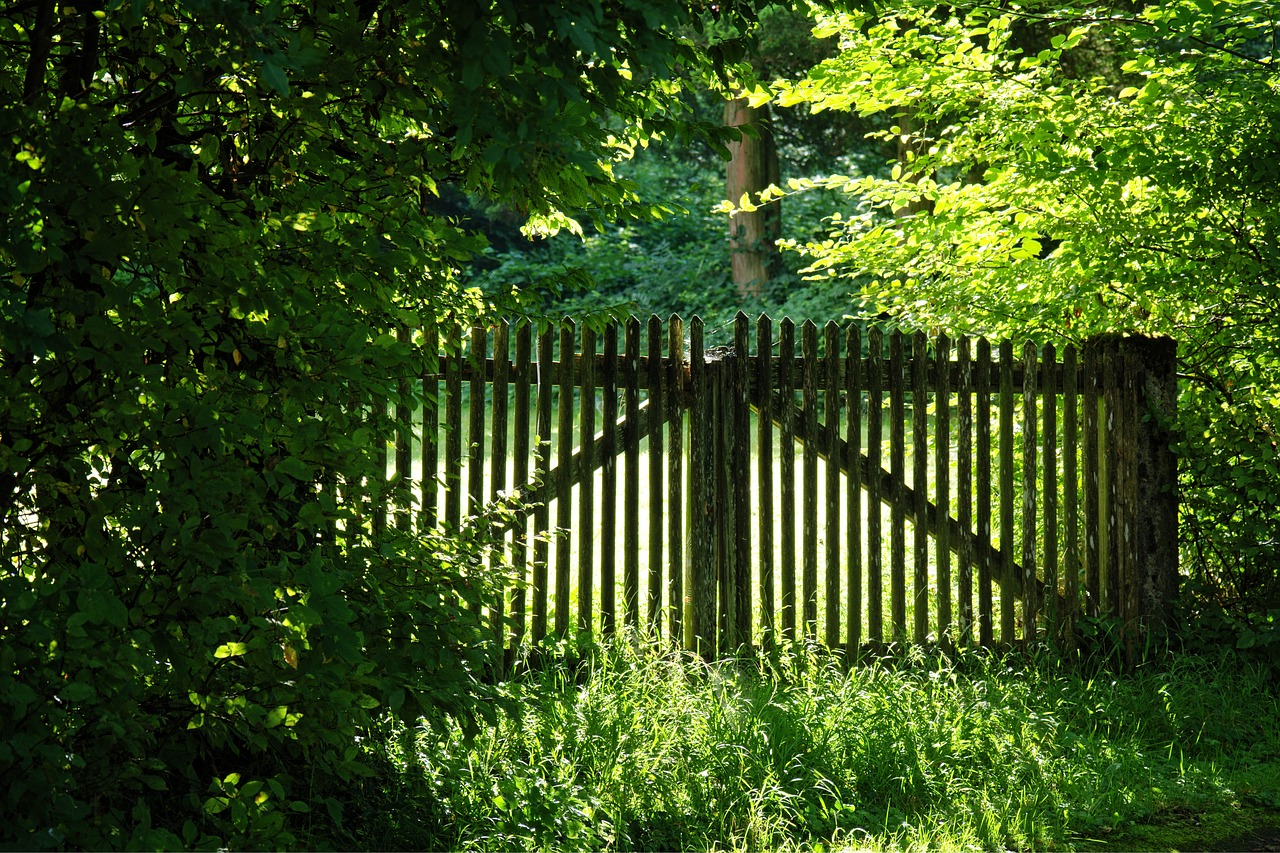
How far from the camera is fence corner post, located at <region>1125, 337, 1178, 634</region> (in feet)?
19.9

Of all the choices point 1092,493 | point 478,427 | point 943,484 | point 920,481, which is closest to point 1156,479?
point 1092,493

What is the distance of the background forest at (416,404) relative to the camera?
2.39 metres

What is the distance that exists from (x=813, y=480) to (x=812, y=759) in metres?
1.75

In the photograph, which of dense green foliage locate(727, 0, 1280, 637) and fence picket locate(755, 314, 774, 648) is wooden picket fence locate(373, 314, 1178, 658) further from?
dense green foliage locate(727, 0, 1280, 637)

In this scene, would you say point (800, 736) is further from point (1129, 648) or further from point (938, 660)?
point (1129, 648)

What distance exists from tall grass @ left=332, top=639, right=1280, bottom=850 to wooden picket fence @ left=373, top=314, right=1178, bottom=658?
1.15 feet

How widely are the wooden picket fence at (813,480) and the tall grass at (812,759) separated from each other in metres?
0.35

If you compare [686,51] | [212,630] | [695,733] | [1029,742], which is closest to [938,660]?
[1029,742]

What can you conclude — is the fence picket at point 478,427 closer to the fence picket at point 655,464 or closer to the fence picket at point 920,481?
the fence picket at point 655,464

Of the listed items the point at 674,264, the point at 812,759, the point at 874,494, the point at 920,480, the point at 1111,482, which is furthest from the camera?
the point at 674,264

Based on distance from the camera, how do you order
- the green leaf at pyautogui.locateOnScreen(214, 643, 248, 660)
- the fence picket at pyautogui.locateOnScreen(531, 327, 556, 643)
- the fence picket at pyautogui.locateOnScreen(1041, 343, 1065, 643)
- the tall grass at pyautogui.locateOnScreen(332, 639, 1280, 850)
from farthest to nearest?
the fence picket at pyautogui.locateOnScreen(1041, 343, 1065, 643), the fence picket at pyautogui.locateOnScreen(531, 327, 556, 643), the tall grass at pyautogui.locateOnScreen(332, 639, 1280, 850), the green leaf at pyautogui.locateOnScreen(214, 643, 248, 660)

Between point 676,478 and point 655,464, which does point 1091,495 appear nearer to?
point 676,478

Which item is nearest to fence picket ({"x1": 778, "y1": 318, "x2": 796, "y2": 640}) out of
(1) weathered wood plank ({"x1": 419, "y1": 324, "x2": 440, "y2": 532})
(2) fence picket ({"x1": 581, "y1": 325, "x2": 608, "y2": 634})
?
(2) fence picket ({"x1": 581, "y1": 325, "x2": 608, "y2": 634})

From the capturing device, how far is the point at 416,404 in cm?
302
